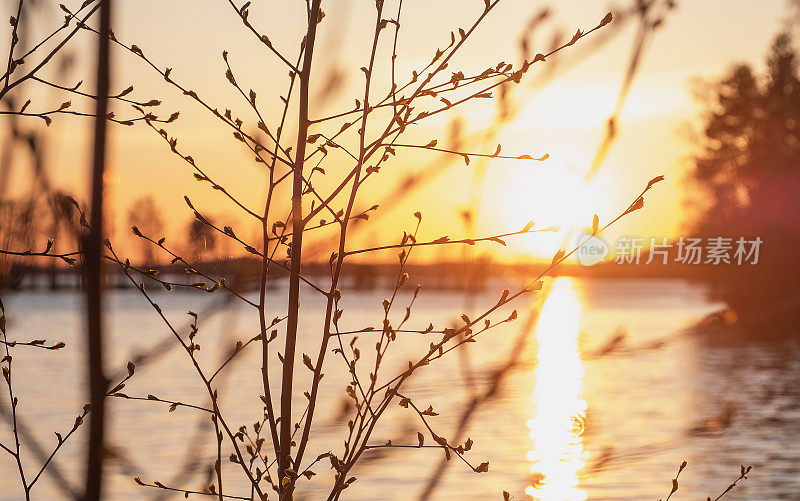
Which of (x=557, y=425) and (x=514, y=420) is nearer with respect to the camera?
(x=557, y=425)

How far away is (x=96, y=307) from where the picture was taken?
3.98 ft

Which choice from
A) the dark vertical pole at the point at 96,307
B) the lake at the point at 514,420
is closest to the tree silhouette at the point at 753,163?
the lake at the point at 514,420

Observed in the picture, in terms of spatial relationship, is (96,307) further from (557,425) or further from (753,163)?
(753,163)

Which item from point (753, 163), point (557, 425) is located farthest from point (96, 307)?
point (753, 163)

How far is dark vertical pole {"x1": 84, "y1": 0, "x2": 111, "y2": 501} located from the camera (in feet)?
3.91

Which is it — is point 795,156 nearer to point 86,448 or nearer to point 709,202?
point 709,202

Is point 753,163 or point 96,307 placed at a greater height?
point 753,163

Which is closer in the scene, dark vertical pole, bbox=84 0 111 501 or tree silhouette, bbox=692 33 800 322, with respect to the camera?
dark vertical pole, bbox=84 0 111 501

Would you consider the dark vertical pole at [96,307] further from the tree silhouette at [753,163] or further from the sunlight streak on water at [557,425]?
the tree silhouette at [753,163]

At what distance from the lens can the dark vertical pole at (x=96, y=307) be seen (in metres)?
1.19

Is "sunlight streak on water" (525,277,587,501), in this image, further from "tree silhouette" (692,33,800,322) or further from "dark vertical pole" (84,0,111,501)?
"tree silhouette" (692,33,800,322)

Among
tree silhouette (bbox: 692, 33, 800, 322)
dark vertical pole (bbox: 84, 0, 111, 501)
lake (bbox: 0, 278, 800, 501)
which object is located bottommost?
dark vertical pole (bbox: 84, 0, 111, 501)

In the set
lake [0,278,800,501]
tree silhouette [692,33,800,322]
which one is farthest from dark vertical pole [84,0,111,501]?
tree silhouette [692,33,800,322]

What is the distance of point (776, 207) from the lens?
39688mm
